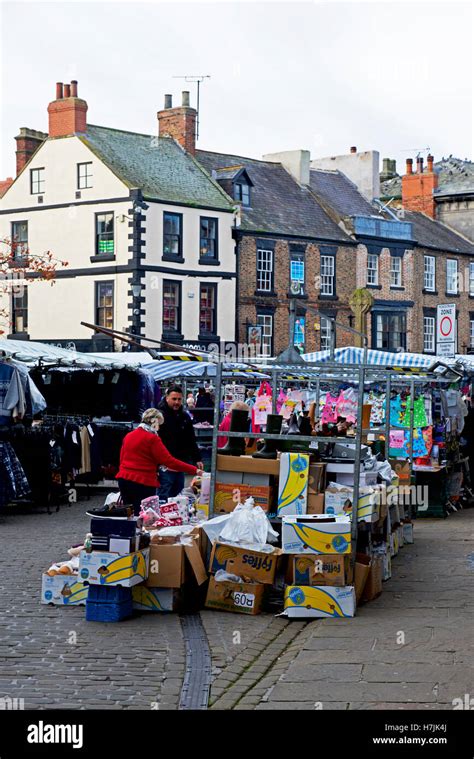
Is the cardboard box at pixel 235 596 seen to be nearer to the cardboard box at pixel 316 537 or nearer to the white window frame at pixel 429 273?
the cardboard box at pixel 316 537

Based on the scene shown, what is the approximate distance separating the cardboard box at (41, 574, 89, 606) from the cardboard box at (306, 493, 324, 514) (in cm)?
226

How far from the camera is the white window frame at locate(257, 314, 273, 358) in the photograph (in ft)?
136

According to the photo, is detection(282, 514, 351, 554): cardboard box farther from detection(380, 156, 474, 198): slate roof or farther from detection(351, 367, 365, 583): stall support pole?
detection(380, 156, 474, 198): slate roof

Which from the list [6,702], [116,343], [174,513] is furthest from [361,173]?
[6,702]

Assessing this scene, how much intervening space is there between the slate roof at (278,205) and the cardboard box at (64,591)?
32167mm

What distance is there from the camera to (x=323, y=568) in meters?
9.28

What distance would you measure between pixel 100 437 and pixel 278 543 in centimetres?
949

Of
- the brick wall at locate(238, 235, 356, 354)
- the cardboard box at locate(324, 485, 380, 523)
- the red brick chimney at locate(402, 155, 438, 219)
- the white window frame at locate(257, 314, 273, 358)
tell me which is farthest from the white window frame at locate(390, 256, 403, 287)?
the cardboard box at locate(324, 485, 380, 523)

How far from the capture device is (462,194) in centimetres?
5256

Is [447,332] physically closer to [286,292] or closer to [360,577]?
[360,577]

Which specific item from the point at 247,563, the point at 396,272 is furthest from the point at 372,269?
the point at 247,563

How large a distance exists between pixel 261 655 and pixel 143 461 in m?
3.69

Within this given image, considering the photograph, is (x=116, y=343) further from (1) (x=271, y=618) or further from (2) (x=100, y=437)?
(1) (x=271, y=618)

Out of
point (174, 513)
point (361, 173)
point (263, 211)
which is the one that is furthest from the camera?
point (361, 173)
